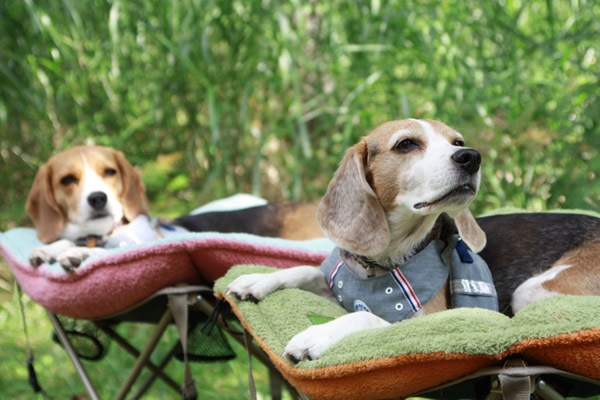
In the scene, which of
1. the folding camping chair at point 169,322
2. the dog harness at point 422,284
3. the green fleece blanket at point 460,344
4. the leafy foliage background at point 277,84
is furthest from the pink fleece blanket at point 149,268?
the leafy foliage background at point 277,84

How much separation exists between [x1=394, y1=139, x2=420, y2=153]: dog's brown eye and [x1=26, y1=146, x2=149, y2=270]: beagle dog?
5.16 ft

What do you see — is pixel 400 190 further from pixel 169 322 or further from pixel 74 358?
pixel 74 358

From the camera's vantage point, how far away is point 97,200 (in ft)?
9.14

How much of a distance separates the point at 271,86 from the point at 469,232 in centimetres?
262

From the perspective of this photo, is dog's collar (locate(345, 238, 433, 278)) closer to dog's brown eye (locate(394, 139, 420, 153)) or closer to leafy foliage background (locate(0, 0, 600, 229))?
dog's brown eye (locate(394, 139, 420, 153))

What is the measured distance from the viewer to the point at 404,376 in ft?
4.22

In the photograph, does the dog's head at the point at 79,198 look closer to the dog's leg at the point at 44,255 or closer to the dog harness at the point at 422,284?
the dog's leg at the point at 44,255

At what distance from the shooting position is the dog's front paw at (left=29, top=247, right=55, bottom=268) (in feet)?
7.90

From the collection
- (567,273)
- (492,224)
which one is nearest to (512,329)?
(567,273)

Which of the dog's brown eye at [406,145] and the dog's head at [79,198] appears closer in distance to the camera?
the dog's brown eye at [406,145]

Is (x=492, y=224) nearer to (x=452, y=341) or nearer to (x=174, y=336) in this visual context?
(x=452, y=341)

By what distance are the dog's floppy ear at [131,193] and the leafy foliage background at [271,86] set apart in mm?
799

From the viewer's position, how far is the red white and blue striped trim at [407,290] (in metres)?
1.68

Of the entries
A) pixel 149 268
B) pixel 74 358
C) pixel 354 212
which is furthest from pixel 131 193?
pixel 354 212
